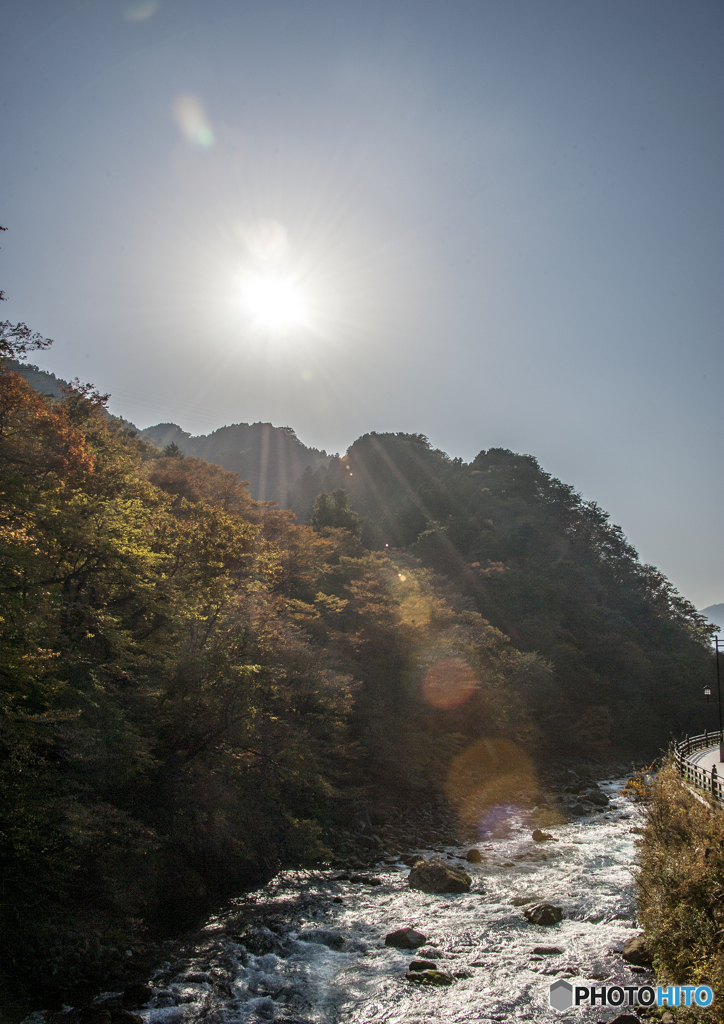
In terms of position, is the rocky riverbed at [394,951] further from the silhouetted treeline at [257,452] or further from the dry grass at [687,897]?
the silhouetted treeline at [257,452]

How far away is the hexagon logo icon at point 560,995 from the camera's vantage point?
404 inches

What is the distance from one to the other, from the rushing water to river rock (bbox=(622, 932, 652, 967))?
0.30 meters

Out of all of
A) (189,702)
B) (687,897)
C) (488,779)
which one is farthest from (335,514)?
(687,897)

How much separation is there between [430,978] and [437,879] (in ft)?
17.9

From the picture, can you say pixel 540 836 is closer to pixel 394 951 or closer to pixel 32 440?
pixel 394 951

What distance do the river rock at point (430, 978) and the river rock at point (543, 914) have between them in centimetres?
387

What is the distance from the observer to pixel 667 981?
9500 millimetres

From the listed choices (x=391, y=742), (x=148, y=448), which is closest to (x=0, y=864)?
(x=391, y=742)

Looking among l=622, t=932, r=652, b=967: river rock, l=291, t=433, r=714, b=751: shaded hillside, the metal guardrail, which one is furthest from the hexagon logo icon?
l=291, t=433, r=714, b=751: shaded hillside

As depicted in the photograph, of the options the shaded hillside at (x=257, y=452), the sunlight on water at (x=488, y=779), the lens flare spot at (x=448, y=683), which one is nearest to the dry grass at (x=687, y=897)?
the sunlight on water at (x=488, y=779)

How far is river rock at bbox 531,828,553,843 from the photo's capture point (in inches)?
849

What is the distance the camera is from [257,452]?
16300cm

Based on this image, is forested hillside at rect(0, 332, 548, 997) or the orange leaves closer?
forested hillside at rect(0, 332, 548, 997)

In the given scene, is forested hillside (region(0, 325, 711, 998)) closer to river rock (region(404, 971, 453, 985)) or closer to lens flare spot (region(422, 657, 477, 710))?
lens flare spot (region(422, 657, 477, 710))
